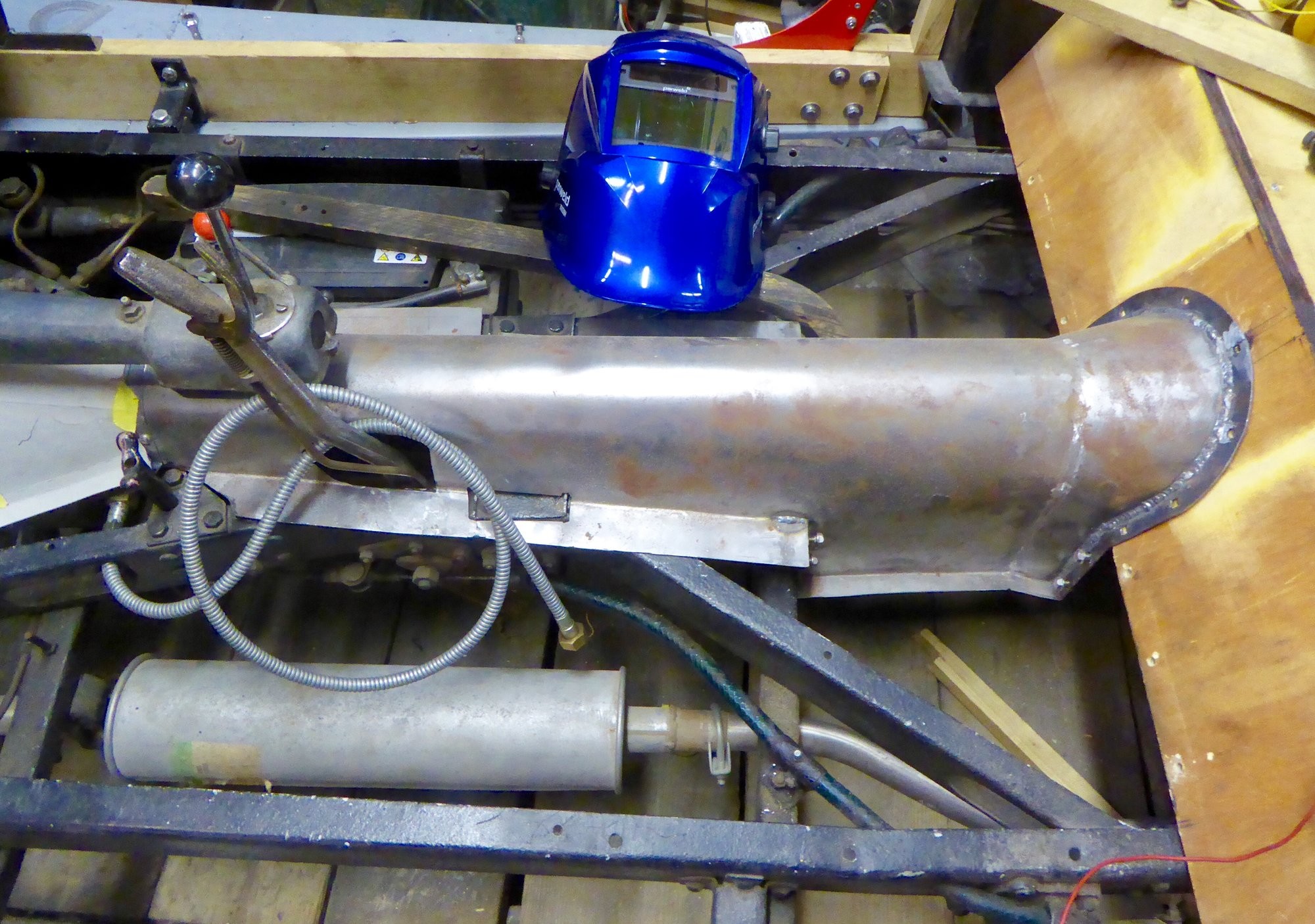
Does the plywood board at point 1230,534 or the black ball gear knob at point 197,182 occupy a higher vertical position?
the black ball gear knob at point 197,182

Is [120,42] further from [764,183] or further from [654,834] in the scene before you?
[654,834]

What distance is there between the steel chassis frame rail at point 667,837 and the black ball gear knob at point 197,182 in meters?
0.64

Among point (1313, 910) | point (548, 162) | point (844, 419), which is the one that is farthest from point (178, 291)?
point (1313, 910)

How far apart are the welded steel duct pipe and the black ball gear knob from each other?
297 mm

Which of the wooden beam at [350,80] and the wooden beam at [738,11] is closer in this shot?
the wooden beam at [350,80]

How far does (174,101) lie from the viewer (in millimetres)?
1461

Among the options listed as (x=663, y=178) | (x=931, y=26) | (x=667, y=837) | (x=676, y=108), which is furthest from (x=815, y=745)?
(x=931, y=26)

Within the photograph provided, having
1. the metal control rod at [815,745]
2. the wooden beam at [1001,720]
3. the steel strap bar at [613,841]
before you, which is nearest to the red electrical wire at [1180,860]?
the steel strap bar at [613,841]

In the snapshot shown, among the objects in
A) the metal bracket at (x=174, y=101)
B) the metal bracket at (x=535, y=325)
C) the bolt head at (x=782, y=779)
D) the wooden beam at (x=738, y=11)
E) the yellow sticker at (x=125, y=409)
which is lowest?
the bolt head at (x=782, y=779)

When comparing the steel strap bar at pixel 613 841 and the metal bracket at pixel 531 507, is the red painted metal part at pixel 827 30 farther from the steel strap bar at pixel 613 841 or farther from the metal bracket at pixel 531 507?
the steel strap bar at pixel 613 841

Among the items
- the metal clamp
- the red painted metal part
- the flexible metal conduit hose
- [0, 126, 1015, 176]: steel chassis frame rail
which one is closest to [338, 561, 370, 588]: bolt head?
the flexible metal conduit hose

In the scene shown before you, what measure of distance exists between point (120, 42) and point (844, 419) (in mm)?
A: 1461

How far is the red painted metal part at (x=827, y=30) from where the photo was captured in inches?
61.8

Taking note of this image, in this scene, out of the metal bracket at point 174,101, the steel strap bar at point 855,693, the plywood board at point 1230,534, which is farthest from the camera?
the metal bracket at point 174,101
